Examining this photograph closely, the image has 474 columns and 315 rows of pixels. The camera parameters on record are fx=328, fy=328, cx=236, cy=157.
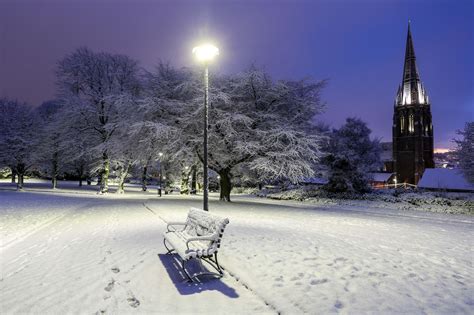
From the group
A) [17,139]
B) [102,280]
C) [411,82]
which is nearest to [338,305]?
[102,280]

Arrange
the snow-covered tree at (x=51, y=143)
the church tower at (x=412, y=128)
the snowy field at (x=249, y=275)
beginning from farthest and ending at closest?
the church tower at (x=412, y=128), the snow-covered tree at (x=51, y=143), the snowy field at (x=249, y=275)

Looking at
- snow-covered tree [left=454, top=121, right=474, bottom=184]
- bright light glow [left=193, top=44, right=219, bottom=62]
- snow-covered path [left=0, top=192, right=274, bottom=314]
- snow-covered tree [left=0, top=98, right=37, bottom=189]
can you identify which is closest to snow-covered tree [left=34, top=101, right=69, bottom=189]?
snow-covered tree [left=0, top=98, right=37, bottom=189]

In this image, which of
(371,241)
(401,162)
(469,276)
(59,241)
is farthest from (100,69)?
(401,162)

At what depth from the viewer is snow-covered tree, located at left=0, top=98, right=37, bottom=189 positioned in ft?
112

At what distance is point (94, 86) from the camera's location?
30734 mm

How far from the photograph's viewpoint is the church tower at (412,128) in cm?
8720

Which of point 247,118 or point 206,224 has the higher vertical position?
point 247,118

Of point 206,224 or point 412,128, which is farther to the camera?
point 412,128

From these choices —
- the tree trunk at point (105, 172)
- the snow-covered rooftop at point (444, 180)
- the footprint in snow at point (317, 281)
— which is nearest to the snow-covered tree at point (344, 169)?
the tree trunk at point (105, 172)

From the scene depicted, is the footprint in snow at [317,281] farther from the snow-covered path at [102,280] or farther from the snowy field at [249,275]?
the snow-covered path at [102,280]

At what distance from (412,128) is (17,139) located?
90.7m

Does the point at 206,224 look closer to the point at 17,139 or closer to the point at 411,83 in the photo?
the point at 17,139

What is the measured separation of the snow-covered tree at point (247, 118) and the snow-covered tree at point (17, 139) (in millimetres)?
20643

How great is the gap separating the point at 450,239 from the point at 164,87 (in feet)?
61.3
